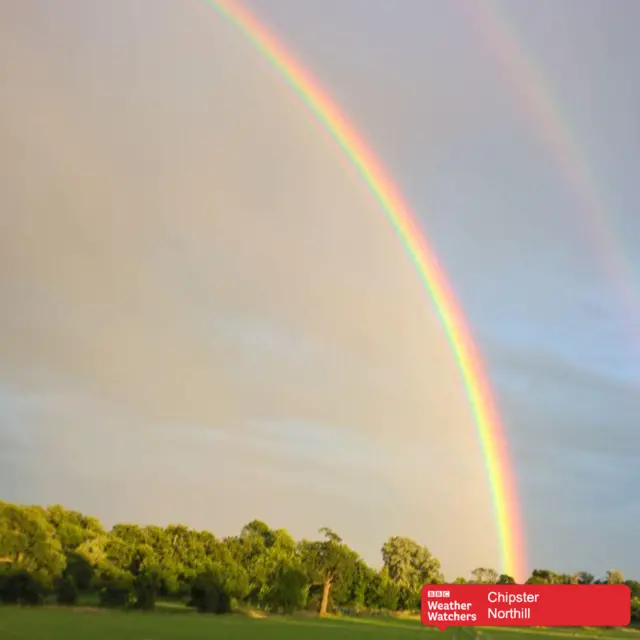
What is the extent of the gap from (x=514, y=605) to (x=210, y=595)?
61.8 meters

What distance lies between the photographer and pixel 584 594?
4388 centimetres

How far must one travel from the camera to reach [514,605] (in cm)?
4300

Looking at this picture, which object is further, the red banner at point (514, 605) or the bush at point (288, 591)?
the bush at point (288, 591)

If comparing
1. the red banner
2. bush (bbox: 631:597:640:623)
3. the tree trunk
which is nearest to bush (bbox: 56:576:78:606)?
the tree trunk

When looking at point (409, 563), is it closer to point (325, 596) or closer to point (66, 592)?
point (325, 596)

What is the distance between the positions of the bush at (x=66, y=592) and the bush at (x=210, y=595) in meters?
15.6

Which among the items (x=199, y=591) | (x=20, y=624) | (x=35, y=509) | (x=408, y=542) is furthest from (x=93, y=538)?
(x=408, y=542)

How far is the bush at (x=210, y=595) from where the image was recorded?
314ft

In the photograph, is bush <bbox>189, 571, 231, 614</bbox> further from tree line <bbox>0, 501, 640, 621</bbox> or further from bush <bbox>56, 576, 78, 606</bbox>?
bush <bbox>56, 576, 78, 606</bbox>

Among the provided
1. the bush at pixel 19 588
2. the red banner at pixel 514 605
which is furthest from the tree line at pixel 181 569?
the red banner at pixel 514 605

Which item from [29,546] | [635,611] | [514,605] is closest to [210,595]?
[29,546]

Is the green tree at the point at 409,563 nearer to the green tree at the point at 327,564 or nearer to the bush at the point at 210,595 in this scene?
the green tree at the point at 327,564

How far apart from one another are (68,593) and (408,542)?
8826 centimetres

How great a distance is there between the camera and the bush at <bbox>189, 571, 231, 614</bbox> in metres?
95.6
